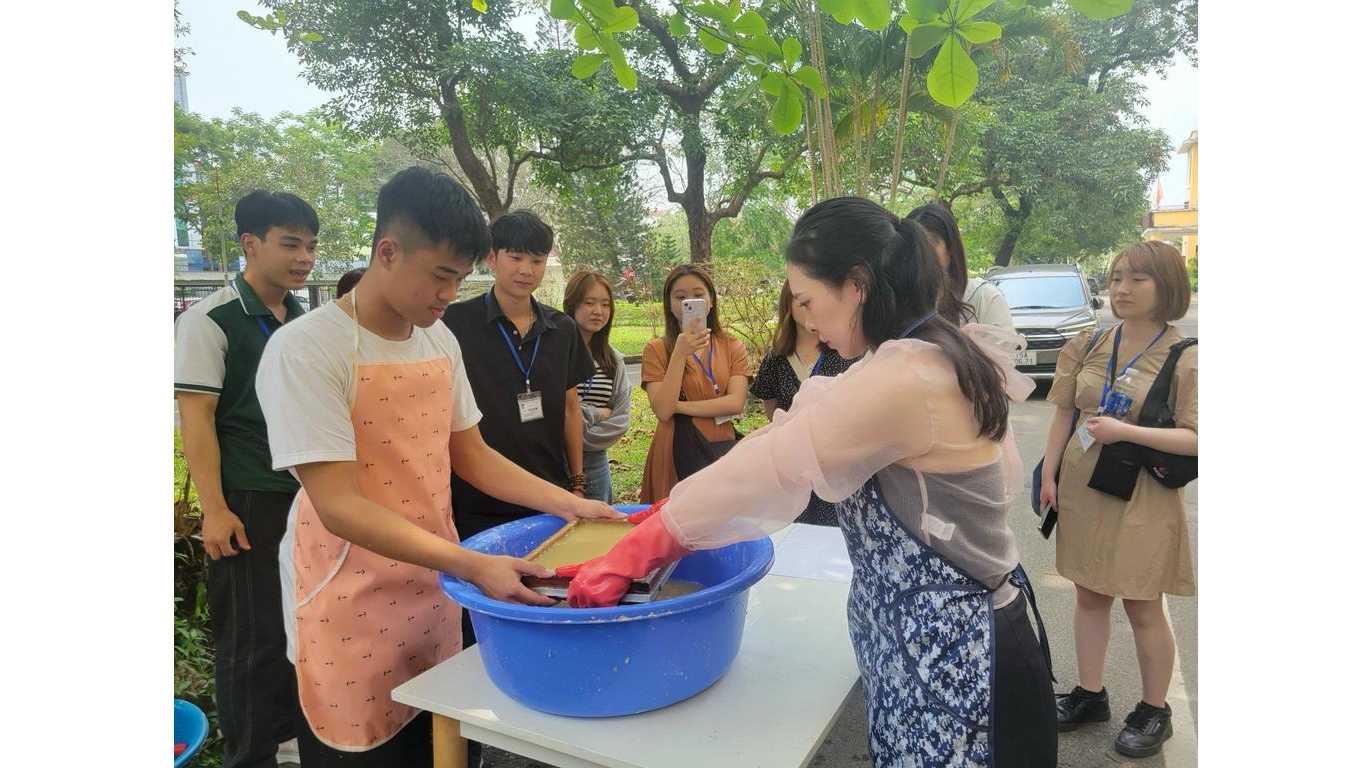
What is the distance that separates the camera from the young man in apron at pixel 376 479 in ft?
4.52

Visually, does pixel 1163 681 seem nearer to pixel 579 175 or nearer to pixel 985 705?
pixel 985 705

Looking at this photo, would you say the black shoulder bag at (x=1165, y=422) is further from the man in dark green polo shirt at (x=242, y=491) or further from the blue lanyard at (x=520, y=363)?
the man in dark green polo shirt at (x=242, y=491)

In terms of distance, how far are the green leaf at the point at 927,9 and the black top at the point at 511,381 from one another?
151 cm

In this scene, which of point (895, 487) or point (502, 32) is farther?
point (502, 32)

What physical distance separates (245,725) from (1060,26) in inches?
348

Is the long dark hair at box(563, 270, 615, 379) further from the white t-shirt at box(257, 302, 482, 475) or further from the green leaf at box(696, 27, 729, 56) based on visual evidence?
the white t-shirt at box(257, 302, 482, 475)

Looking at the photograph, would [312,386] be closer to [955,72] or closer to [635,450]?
[955,72]

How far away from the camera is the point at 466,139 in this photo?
8.63 metres

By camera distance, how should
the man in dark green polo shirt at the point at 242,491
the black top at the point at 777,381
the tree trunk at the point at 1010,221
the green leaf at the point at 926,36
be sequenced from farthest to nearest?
the tree trunk at the point at 1010,221
the black top at the point at 777,381
the man in dark green polo shirt at the point at 242,491
the green leaf at the point at 926,36

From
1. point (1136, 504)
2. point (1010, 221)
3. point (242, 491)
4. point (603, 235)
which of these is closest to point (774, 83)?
point (1136, 504)

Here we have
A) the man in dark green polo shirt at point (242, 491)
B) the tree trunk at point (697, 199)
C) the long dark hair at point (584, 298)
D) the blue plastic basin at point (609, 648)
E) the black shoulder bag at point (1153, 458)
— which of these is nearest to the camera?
the blue plastic basin at point (609, 648)

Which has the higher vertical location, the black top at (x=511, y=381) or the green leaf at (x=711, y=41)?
the green leaf at (x=711, y=41)

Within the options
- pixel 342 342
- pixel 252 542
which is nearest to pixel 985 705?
pixel 342 342

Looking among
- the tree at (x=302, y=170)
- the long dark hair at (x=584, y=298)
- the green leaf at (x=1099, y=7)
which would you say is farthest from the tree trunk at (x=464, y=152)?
the green leaf at (x=1099, y=7)
